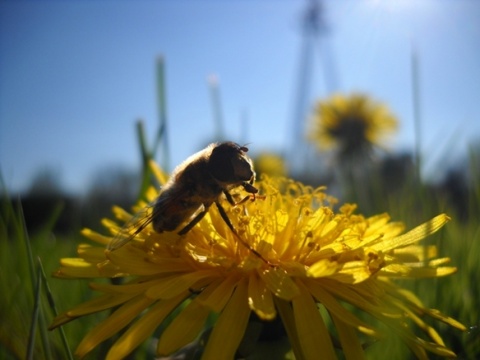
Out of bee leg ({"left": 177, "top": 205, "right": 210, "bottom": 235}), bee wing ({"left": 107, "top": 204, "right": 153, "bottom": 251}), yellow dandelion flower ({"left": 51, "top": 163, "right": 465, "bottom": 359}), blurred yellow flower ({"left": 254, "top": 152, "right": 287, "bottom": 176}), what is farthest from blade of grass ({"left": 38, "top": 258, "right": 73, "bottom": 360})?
blurred yellow flower ({"left": 254, "top": 152, "right": 287, "bottom": 176})

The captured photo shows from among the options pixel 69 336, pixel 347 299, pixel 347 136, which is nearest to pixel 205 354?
pixel 347 299

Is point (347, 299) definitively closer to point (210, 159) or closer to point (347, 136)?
point (210, 159)

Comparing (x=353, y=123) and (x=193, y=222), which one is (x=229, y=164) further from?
(x=353, y=123)

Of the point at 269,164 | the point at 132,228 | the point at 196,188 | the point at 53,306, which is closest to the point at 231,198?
the point at 196,188

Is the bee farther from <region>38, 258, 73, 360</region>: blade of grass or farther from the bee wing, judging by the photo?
<region>38, 258, 73, 360</region>: blade of grass

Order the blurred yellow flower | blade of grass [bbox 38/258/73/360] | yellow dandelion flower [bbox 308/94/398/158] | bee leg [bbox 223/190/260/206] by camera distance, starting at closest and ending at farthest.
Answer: blade of grass [bbox 38/258/73/360]
bee leg [bbox 223/190/260/206]
yellow dandelion flower [bbox 308/94/398/158]
the blurred yellow flower

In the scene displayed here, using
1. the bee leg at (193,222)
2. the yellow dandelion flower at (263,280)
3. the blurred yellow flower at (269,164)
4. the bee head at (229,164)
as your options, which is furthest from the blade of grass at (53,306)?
the blurred yellow flower at (269,164)

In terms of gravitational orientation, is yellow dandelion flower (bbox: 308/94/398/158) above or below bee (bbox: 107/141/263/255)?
below
